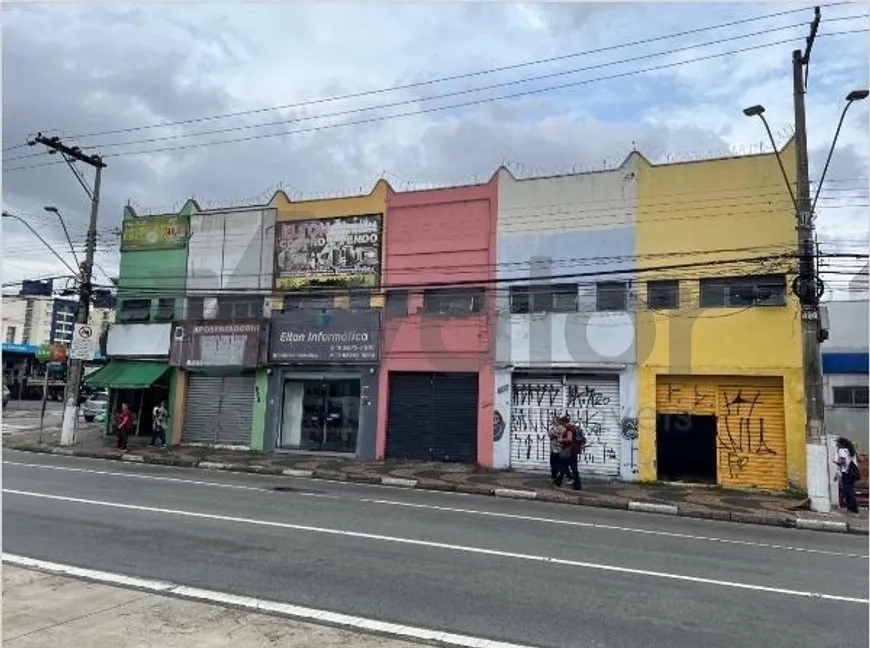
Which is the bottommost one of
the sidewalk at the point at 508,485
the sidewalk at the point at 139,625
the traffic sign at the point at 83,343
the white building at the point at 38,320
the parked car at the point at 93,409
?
the sidewalk at the point at 139,625

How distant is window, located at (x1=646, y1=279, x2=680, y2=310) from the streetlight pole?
3.64 meters

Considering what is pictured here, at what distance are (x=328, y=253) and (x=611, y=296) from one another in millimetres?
9000

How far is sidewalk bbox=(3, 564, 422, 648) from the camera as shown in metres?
5.26

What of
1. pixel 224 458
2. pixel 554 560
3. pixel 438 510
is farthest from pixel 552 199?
pixel 554 560

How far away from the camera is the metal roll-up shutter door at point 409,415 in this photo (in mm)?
21094

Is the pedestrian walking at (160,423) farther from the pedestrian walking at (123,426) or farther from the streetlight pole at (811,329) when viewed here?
the streetlight pole at (811,329)

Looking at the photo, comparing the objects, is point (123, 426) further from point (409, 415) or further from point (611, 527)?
point (611, 527)

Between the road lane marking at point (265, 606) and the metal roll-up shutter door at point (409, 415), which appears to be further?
the metal roll-up shutter door at point (409, 415)

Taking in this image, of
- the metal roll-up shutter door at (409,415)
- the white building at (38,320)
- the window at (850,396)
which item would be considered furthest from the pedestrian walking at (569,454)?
the white building at (38,320)

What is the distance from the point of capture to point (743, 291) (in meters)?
18.1

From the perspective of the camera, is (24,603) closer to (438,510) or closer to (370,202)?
(438,510)

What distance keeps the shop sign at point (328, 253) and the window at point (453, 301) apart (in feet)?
6.35

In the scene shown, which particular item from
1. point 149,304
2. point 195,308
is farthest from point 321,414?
point 149,304

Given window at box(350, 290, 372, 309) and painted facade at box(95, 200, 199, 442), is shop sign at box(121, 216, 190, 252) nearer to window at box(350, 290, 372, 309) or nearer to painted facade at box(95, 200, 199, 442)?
painted facade at box(95, 200, 199, 442)
